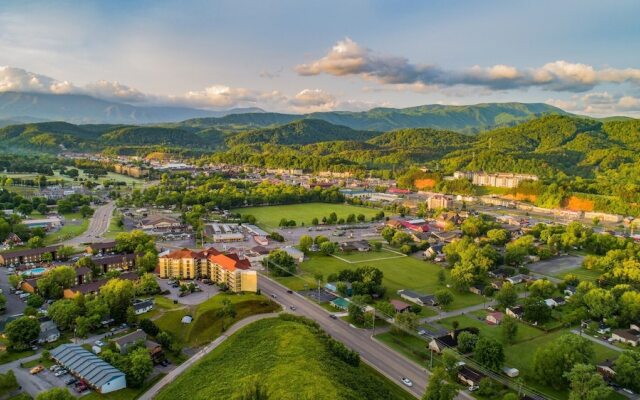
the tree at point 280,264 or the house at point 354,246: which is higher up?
the tree at point 280,264

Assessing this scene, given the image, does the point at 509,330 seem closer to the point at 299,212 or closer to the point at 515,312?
the point at 515,312

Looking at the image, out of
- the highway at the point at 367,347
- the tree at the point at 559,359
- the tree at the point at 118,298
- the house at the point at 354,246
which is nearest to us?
the tree at the point at 559,359

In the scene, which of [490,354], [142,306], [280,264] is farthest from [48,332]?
[490,354]

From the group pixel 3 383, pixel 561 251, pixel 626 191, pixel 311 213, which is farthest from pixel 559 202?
pixel 3 383

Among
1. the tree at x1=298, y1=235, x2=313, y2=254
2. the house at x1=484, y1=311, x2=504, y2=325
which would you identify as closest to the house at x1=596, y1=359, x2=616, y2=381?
the house at x1=484, y1=311, x2=504, y2=325

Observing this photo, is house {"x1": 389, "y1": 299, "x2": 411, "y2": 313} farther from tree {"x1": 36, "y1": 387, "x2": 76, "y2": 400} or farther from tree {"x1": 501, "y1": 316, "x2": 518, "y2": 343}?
tree {"x1": 36, "y1": 387, "x2": 76, "y2": 400}

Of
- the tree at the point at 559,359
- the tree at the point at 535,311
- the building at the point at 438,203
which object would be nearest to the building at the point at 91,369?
the tree at the point at 559,359

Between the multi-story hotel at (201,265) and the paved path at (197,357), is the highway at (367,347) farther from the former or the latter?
the multi-story hotel at (201,265)

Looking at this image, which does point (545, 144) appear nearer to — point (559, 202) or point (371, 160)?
point (371, 160)
